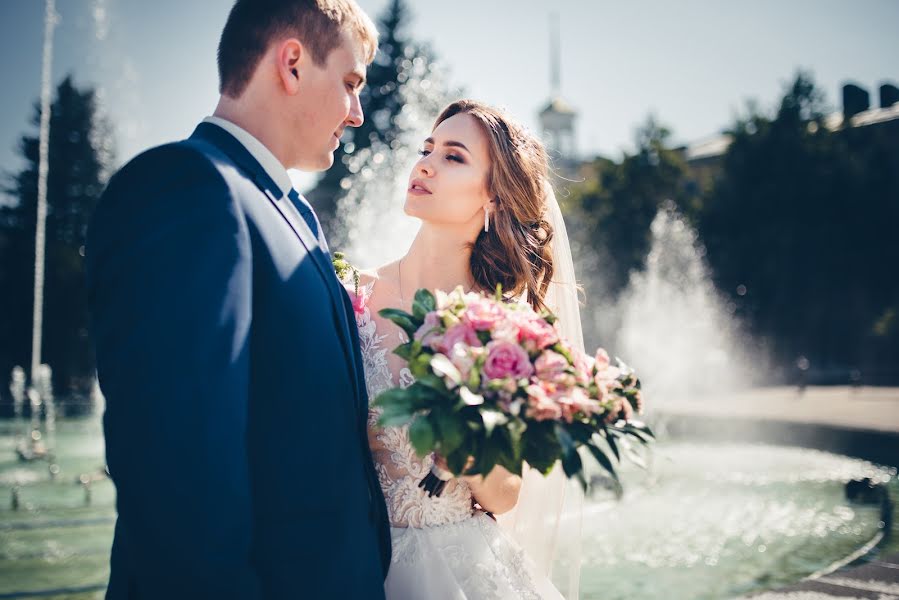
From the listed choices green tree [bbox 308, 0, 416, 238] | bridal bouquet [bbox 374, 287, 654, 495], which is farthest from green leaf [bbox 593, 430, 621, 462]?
green tree [bbox 308, 0, 416, 238]

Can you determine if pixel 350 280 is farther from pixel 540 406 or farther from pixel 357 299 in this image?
pixel 540 406

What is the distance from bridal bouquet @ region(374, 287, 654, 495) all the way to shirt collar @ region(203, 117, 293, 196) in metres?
0.61

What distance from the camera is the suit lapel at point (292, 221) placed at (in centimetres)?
195

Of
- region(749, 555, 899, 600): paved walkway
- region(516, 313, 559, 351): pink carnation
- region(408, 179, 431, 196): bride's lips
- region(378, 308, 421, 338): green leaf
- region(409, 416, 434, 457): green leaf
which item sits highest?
region(408, 179, 431, 196): bride's lips

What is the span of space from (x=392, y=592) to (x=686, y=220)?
40737mm

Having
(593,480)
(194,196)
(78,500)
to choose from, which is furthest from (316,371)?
(78,500)

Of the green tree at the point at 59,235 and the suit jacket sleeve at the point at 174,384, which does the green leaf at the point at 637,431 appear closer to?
the suit jacket sleeve at the point at 174,384

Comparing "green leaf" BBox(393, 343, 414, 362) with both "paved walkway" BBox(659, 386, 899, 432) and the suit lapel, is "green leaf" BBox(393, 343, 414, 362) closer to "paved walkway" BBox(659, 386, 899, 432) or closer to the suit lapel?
the suit lapel

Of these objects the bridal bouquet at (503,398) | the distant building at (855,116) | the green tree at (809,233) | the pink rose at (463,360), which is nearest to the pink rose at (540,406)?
the bridal bouquet at (503,398)

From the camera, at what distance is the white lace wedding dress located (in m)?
2.62

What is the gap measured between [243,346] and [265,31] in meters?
0.95

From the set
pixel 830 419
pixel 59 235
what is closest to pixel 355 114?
pixel 830 419

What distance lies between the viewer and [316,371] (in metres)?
1.88

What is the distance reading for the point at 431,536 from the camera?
8.99ft
